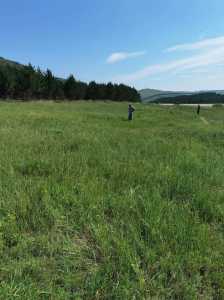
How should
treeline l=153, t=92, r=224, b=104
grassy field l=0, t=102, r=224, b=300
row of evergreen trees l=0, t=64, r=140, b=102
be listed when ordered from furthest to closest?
treeline l=153, t=92, r=224, b=104, row of evergreen trees l=0, t=64, r=140, b=102, grassy field l=0, t=102, r=224, b=300

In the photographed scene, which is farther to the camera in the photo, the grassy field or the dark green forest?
the dark green forest

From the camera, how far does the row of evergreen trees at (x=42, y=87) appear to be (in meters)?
46.9

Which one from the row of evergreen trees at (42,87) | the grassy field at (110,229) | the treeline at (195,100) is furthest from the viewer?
the treeline at (195,100)

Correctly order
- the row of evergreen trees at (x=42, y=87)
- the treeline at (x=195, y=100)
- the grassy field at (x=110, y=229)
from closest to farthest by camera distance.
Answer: the grassy field at (x=110, y=229)
the row of evergreen trees at (x=42, y=87)
the treeline at (x=195, y=100)

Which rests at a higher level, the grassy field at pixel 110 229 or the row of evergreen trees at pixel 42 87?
the row of evergreen trees at pixel 42 87

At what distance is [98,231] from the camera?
10.1 feet

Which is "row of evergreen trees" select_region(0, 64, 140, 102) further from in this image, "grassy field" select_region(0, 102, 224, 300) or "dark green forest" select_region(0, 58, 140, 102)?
"grassy field" select_region(0, 102, 224, 300)

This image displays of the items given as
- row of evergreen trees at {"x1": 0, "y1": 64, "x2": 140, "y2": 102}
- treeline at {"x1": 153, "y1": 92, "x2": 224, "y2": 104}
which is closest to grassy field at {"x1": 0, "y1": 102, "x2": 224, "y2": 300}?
row of evergreen trees at {"x1": 0, "y1": 64, "x2": 140, "y2": 102}

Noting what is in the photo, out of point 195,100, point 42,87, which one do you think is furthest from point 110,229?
point 195,100

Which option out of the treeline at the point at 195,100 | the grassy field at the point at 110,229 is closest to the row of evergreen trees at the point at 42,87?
the treeline at the point at 195,100

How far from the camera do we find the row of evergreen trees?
46938 millimetres

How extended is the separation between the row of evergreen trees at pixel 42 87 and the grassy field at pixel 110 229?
44.5m

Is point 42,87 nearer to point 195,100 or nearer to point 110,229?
point 110,229

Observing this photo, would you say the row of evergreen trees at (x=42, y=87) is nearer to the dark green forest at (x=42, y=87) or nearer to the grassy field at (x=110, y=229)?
the dark green forest at (x=42, y=87)
